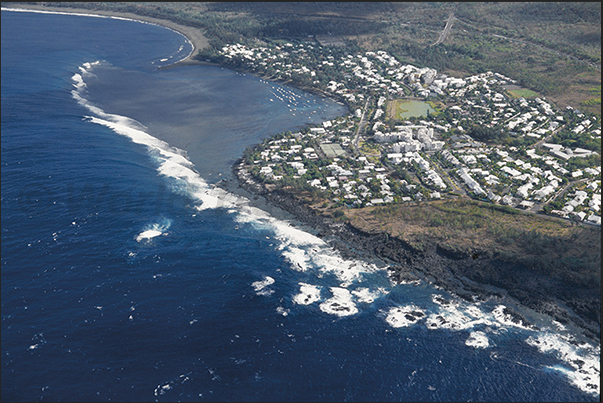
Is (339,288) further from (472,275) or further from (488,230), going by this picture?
(488,230)

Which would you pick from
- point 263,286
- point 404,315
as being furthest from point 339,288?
point 263,286

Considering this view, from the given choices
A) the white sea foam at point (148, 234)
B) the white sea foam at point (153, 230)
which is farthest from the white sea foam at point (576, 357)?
the white sea foam at point (148, 234)

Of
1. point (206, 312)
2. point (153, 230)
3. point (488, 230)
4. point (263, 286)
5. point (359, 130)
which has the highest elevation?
point (359, 130)

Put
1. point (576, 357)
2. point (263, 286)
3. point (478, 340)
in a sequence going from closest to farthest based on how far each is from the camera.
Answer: point (576, 357) → point (478, 340) → point (263, 286)

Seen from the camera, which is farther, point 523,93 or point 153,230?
point 523,93

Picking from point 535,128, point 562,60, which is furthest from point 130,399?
point 562,60

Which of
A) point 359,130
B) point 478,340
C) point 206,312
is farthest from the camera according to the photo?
point 359,130
